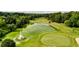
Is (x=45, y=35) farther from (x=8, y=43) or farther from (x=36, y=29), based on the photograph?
(x=8, y=43)

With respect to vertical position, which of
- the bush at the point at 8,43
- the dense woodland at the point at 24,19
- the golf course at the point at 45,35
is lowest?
the bush at the point at 8,43

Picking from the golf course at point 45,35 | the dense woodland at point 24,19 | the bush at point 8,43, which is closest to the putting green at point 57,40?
the golf course at point 45,35

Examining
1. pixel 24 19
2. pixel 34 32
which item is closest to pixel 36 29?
pixel 34 32

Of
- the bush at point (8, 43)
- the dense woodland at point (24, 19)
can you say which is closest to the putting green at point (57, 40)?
the dense woodland at point (24, 19)

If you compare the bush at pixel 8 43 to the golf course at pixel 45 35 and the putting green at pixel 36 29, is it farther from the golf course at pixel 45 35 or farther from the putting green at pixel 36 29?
the putting green at pixel 36 29

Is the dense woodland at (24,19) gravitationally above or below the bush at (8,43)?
above
